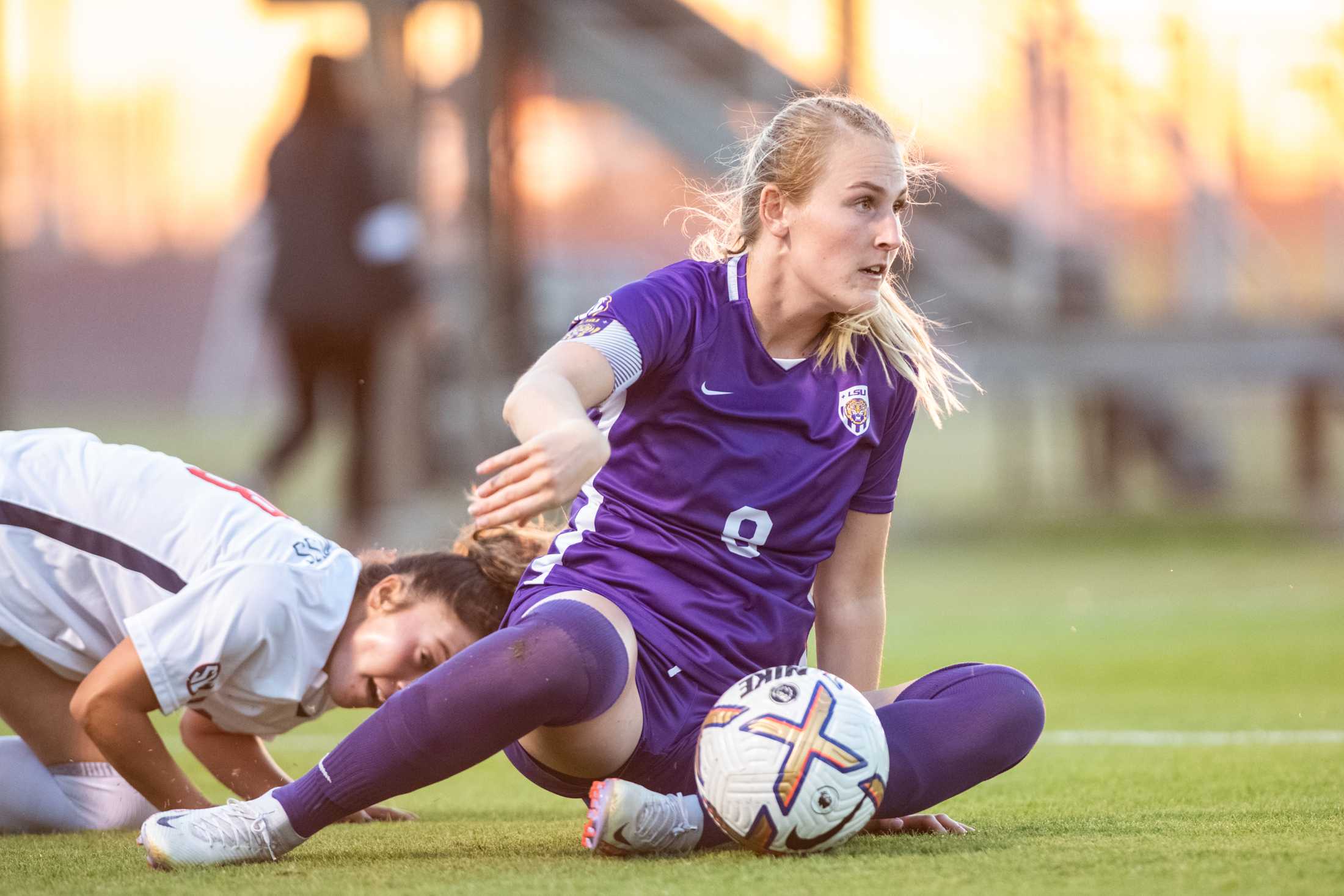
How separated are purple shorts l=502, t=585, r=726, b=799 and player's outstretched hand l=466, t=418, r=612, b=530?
20.3 inches

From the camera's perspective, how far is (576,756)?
2656 mm

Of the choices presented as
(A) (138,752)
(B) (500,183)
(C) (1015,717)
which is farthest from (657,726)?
(B) (500,183)

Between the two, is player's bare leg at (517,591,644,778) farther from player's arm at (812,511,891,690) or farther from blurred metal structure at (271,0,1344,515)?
blurred metal structure at (271,0,1344,515)

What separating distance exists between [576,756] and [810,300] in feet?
3.06

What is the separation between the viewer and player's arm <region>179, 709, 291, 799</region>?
3236mm

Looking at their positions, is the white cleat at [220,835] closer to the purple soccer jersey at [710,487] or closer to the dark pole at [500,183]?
the purple soccer jersey at [710,487]

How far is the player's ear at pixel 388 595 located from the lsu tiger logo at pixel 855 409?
891 millimetres

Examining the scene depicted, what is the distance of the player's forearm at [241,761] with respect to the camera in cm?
324

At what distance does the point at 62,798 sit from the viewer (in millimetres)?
3232

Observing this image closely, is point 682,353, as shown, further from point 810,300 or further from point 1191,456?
point 1191,456

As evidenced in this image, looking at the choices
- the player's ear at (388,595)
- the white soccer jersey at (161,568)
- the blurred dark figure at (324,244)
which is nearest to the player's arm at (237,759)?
the white soccer jersey at (161,568)

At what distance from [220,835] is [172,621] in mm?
449

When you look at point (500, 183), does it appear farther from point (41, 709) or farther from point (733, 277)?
point (733, 277)

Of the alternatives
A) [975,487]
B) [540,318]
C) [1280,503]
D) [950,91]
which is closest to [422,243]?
[540,318]
